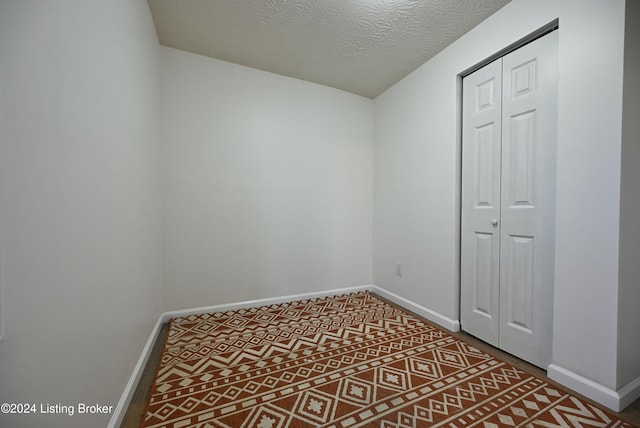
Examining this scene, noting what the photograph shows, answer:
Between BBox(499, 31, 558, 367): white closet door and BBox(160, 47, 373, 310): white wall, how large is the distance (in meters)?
1.70

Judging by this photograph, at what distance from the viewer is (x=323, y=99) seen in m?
3.14

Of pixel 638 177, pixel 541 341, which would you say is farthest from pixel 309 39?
pixel 541 341

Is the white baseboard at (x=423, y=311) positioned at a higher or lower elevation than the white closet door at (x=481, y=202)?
lower

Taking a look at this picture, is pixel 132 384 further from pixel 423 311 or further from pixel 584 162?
pixel 584 162

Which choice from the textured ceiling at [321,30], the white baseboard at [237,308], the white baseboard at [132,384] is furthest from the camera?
the textured ceiling at [321,30]

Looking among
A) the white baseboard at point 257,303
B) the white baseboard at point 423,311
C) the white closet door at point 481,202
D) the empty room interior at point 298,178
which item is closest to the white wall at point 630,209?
the empty room interior at point 298,178

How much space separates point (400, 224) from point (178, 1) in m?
2.76

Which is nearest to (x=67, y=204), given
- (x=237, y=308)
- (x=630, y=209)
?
(x=237, y=308)

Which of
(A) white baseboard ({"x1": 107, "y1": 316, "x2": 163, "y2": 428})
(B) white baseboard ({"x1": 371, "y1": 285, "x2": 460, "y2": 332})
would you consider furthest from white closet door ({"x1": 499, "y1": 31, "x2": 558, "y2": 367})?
(A) white baseboard ({"x1": 107, "y1": 316, "x2": 163, "y2": 428})

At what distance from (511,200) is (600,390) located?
1157 millimetres

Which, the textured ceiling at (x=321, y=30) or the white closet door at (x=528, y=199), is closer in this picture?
the white closet door at (x=528, y=199)

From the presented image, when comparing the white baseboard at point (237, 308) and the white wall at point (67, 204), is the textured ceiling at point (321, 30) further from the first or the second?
the white baseboard at point (237, 308)

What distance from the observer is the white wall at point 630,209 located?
1.32 metres

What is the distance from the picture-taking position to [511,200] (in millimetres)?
1863
